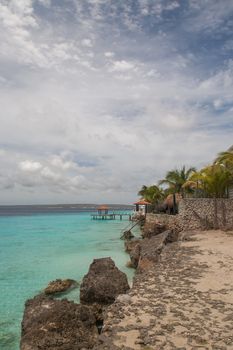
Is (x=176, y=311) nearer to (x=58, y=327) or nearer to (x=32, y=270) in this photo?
(x=58, y=327)

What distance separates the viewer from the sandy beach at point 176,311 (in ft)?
17.4

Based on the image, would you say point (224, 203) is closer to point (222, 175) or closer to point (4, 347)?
point (222, 175)

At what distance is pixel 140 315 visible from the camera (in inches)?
251

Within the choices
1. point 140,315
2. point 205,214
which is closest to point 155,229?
point 205,214

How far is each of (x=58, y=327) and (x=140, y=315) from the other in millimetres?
2493

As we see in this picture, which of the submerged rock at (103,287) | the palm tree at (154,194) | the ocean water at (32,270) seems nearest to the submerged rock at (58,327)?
the ocean water at (32,270)

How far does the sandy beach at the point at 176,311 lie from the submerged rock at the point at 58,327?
4.64ft

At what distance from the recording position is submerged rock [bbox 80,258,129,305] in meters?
10.6

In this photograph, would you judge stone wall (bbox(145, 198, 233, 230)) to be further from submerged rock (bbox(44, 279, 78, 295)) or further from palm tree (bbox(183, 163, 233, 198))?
submerged rock (bbox(44, 279, 78, 295))

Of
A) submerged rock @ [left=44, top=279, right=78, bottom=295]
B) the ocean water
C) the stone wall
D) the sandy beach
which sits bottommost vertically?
the ocean water

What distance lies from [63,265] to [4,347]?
38.1 feet

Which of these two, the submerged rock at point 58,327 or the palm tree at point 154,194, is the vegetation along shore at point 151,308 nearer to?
the submerged rock at point 58,327

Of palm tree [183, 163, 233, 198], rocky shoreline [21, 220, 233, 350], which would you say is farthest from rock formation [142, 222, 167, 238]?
rocky shoreline [21, 220, 233, 350]

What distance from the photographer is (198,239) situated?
16438 mm
